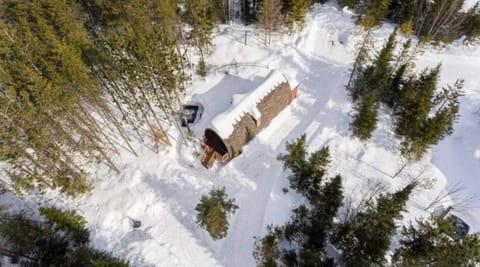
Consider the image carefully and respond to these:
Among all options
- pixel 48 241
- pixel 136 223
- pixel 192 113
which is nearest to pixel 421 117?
pixel 192 113

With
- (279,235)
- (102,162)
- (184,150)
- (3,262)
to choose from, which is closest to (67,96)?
(102,162)

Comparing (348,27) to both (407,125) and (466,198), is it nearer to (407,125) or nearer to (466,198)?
(407,125)

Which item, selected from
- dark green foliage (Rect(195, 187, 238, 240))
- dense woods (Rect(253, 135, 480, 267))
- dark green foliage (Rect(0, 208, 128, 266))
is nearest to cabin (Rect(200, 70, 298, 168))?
dark green foliage (Rect(195, 187, 238, 240))

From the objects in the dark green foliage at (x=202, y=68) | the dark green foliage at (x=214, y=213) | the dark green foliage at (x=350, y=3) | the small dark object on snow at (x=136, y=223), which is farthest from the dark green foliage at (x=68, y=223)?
the dark green foliage at (x=350, y=3)

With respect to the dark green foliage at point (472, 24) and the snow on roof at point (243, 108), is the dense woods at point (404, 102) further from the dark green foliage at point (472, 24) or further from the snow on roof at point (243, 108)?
the dark green foliage at point (472, 24)

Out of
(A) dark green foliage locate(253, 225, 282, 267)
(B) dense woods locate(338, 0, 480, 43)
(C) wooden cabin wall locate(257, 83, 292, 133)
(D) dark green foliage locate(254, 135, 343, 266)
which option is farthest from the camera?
(B) dense woods locate(338, 0, 480, 43)

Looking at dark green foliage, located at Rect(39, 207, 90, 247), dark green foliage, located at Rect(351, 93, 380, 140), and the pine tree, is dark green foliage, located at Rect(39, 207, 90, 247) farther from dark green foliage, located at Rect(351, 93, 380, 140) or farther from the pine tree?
the pine tree
